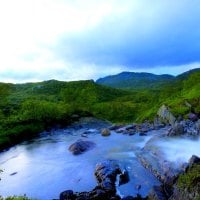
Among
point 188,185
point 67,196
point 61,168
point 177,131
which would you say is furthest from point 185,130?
point 188,185

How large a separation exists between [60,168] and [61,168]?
0.49ft

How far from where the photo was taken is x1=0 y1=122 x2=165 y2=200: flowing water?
37.2 metres

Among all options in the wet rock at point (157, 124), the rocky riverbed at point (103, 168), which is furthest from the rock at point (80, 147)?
the wet rock at point (157, 124)

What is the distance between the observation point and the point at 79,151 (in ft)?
180

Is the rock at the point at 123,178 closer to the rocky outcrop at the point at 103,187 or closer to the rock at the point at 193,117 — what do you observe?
the rocky outcrop at the point at 103,187

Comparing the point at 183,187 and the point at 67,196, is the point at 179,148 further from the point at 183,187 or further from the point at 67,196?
the point at 183,187

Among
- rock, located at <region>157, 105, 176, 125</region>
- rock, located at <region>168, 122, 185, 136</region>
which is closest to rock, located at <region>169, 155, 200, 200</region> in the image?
rock, located at <region>168, 122, 185, 136</region>

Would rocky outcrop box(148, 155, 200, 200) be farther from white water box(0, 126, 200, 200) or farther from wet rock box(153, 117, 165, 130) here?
wet rock box(153, 117, 165, 130)

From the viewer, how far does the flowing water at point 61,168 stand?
122ft

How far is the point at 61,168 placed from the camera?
46875mm

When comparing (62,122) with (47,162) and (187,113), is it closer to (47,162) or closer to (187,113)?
(187,113)

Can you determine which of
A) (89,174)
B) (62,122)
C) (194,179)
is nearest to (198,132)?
(89,174)

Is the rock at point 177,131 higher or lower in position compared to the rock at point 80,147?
higher

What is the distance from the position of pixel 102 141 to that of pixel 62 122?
4492 centimetres
